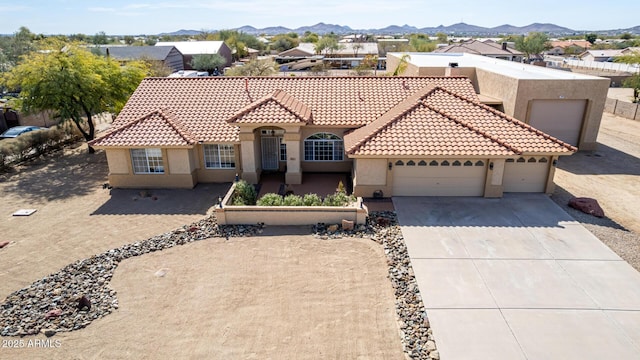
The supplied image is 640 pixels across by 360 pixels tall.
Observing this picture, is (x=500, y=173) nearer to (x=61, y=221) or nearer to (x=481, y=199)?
(x=481, y=199)

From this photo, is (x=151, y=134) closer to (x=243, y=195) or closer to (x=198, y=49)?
Result: (x=243, y=195)

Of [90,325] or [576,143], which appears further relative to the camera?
[576,143]

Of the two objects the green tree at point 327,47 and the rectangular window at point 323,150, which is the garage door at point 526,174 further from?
the green tree at point 327,47

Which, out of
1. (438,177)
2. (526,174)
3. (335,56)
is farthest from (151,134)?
(335,56)

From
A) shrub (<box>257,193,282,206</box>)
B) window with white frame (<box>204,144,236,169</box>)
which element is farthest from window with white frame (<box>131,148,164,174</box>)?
shrub (<box>257,193,282,206</box>)

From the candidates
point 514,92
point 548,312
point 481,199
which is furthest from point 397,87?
point 548,312

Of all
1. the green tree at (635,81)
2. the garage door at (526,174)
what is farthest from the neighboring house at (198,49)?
the garage door at (526,174)

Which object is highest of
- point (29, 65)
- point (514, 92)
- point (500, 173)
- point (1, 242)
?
point (29, 65)
